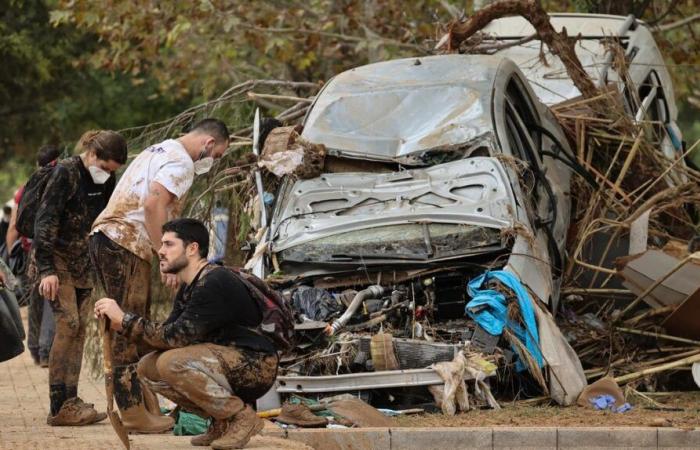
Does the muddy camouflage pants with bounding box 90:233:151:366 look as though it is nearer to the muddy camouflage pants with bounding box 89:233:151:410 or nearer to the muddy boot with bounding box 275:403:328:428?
the muddy camouflage pants with bounding box 89:233:151:410

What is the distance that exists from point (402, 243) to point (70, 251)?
2.06 metres

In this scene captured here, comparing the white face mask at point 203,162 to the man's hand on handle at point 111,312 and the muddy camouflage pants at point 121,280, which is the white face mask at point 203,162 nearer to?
the muddy camouflage pants at point 121,280

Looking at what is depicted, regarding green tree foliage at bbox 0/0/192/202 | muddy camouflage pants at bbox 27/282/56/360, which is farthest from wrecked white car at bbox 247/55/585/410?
green tree foliage at bbox 0/0/192/202

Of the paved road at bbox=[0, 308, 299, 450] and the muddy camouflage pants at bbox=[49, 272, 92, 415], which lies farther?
the muddy camouflage pants at bbox=[49, 272, 92, 415]

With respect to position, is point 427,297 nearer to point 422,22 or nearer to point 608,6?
point 608,6

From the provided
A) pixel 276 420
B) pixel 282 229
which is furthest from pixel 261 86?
pixel 276 420

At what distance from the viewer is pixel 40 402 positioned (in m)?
10.5

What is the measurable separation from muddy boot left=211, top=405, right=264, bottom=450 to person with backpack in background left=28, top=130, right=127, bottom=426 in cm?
158

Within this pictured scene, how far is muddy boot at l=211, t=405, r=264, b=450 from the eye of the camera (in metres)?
7.55

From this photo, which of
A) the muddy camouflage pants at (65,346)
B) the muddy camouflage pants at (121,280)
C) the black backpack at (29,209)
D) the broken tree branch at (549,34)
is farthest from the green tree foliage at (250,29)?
the muddy camouflage pants at (121,280)

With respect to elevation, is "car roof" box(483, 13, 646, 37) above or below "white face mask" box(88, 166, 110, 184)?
below

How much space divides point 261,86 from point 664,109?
3.91m

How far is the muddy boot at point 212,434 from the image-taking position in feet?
25.4

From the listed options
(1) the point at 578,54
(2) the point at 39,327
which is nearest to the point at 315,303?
(2) the point at 39,327
